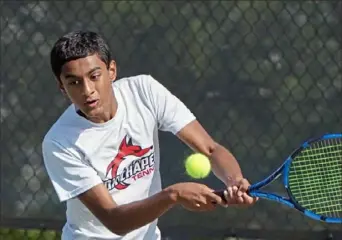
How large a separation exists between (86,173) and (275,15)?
179 centimetres

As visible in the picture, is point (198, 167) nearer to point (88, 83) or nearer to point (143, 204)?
point (143, 204)

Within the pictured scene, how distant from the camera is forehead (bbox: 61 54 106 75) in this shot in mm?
2920

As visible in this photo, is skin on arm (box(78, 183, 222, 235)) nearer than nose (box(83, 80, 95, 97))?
Yes

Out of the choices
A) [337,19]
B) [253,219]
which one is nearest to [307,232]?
[253,219]

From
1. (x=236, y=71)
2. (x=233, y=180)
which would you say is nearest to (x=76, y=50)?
(x=233, y=180)

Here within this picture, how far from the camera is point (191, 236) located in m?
4.51

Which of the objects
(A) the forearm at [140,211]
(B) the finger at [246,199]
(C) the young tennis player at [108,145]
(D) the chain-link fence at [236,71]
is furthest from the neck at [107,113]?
(D) the chain-link fence at [236,71]

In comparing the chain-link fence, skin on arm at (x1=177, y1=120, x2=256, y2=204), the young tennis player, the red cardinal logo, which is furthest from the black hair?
the chain-link fence

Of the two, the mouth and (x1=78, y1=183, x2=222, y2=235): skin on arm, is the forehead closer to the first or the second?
the mouth

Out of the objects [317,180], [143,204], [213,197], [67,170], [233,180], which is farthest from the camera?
[317,180]

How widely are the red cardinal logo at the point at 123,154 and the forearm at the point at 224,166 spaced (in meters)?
0.23

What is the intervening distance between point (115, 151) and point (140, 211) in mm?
350

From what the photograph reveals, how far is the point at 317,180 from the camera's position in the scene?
3453 mm

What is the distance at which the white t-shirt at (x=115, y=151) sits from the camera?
300 cm
